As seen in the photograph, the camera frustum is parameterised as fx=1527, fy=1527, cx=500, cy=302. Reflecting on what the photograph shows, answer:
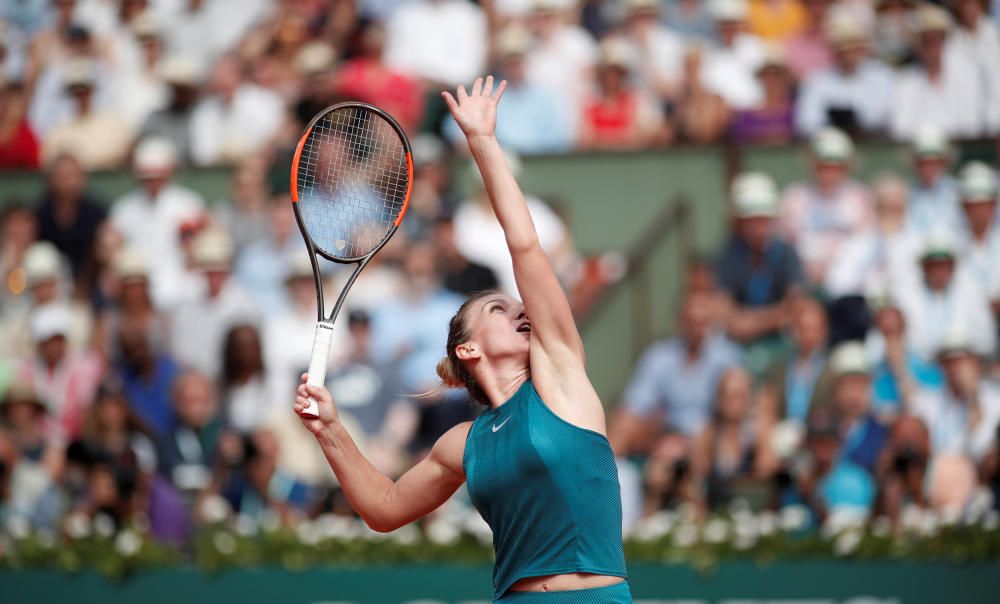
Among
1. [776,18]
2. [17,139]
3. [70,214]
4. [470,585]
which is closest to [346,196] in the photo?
[470,585]

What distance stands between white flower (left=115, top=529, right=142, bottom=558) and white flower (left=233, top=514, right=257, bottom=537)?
0.54 m

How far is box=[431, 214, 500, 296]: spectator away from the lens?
987cm

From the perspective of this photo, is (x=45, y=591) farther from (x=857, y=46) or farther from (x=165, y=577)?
(x=857, y=46)

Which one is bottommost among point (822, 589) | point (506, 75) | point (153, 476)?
point (822, 589)

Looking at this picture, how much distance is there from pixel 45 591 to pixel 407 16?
5.45 m

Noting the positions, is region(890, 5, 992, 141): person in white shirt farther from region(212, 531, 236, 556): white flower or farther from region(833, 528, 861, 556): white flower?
region(212, 531, 236, 556): white flower

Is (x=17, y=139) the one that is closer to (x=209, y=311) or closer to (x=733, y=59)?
(x=209, y=311)

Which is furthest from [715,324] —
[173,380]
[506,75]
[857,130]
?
[173,380]

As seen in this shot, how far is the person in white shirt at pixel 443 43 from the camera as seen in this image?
38.3ft

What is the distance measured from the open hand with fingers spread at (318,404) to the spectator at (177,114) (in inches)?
289

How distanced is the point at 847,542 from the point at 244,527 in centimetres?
322

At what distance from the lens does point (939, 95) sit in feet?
34.9

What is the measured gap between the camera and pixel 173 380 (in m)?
9.88

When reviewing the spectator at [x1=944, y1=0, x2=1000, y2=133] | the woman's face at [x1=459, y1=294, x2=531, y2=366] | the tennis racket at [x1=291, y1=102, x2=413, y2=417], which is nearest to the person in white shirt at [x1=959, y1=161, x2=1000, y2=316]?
the spectator at [x1=944, y1=0, x2=1000, y2=133]
